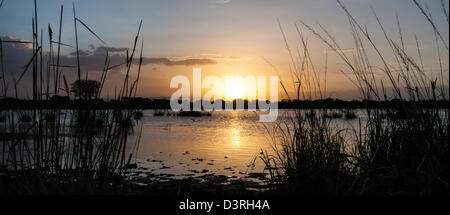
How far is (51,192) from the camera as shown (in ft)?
6.35

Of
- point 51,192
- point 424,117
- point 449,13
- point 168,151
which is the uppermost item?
point 449,13

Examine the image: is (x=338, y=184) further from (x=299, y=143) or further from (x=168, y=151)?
(x=168, y=151)

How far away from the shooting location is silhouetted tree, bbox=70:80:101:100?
101 inches

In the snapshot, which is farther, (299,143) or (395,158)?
(299,143)

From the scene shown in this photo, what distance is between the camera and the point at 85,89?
8.61ft

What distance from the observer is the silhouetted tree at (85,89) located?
2559mm

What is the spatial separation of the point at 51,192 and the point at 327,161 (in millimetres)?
2126

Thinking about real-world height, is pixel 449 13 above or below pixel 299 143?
above
